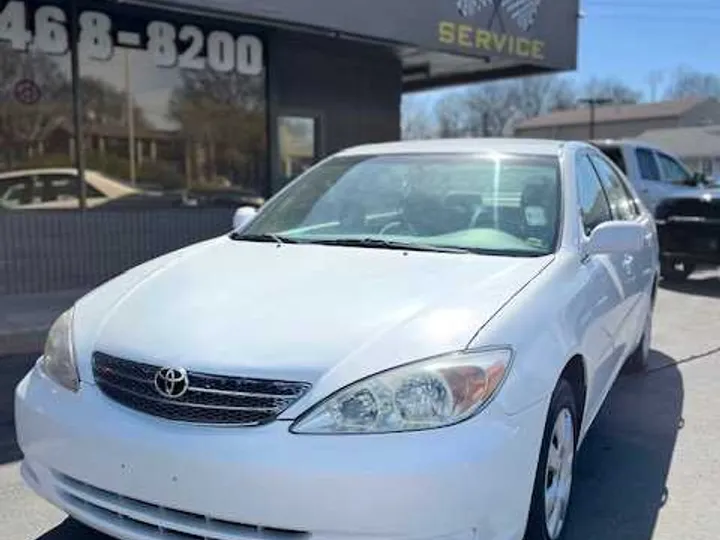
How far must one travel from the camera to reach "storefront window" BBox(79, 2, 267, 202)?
901 cm

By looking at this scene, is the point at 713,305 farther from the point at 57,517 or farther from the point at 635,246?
the point at 57,517

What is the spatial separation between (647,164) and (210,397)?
11.4 metres

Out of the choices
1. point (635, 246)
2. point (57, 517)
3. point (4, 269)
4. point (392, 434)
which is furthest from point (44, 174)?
point (392, 434)

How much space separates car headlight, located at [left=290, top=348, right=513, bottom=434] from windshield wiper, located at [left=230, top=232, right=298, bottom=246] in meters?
1.47

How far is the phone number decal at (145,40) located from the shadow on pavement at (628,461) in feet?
20.8

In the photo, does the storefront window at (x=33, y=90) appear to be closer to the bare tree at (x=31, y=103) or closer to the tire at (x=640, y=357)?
the bare tree at (x=31, y=103)

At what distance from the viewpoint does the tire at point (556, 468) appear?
2865 millimetres

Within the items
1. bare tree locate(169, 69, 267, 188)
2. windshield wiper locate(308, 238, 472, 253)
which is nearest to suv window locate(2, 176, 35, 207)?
bare tree locate(169, 69, 267, 188)

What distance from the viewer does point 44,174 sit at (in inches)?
341

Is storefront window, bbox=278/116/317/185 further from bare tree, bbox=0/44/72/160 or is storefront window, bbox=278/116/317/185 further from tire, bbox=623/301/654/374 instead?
tire, bbox=623/301/654/374

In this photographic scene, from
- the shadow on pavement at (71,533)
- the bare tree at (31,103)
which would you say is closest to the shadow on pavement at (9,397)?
the shadow on pavement at (71,533)

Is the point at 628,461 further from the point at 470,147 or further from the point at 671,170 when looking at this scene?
the point at 671,170

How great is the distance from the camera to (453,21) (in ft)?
34.0

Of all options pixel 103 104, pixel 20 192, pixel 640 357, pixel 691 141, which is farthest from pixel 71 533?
pixel 691 141
